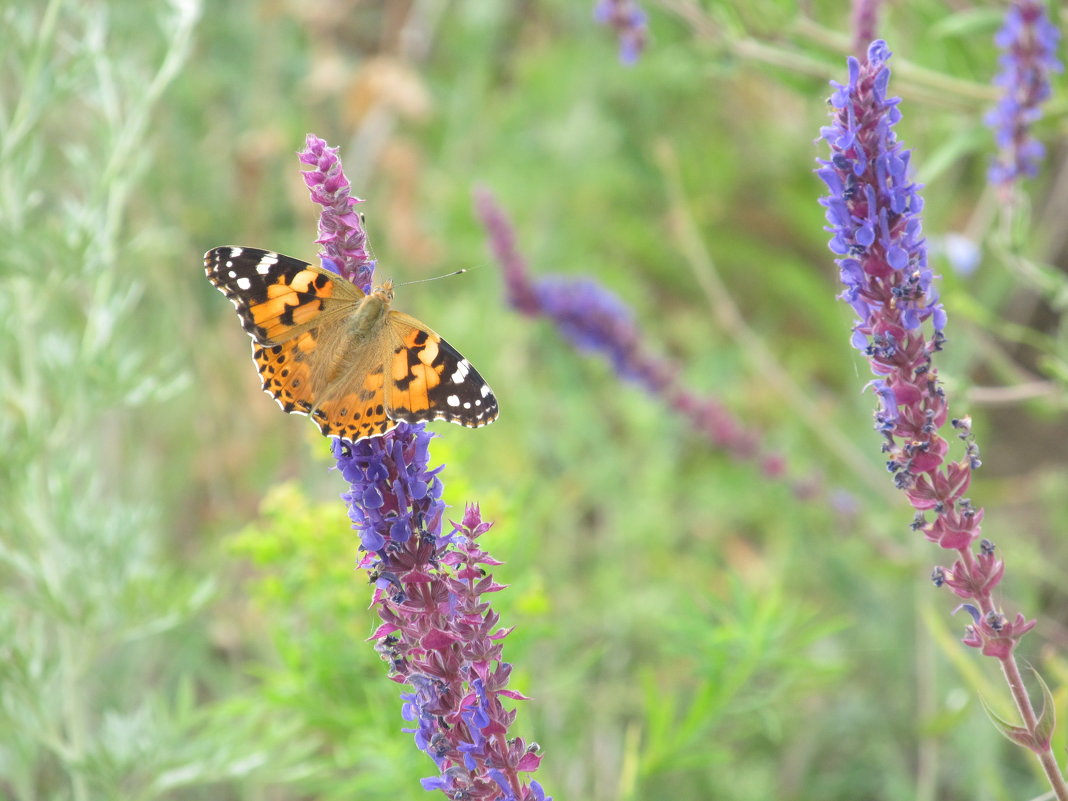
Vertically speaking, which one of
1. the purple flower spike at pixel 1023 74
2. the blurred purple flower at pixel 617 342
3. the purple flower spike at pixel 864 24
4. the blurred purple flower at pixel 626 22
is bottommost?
the purple flower spike at pixel 1023 74

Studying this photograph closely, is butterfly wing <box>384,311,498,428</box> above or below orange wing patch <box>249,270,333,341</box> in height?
below

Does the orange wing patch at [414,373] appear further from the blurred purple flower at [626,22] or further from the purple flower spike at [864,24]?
the blurred purple flower at [626,22]

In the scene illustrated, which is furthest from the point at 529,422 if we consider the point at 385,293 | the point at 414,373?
the point at 414,373

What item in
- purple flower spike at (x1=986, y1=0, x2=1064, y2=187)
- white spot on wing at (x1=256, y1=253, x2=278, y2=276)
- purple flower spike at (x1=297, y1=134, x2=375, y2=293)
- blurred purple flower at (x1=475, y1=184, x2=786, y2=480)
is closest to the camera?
purple flower spike at (x1=297, y1=134, x2=375, y2=293)

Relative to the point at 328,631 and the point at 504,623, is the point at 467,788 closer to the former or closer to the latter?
the point at 504,623

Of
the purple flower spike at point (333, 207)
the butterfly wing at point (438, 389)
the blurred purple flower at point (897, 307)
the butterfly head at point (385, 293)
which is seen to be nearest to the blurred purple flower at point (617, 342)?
the butterfly head at point (385, 293)

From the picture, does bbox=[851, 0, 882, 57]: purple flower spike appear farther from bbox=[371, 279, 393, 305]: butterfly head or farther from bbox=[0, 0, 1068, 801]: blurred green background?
bbox=[371, 279, 393, 305]: butterfly head

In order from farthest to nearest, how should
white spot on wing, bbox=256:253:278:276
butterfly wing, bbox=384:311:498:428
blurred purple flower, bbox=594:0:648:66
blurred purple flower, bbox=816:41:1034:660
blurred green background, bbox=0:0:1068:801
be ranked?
blurred purple flower, bbox=594:0:648:66, blurred green background, bbox=0:0:1068:801, white spot on wing, bbox=256:253:278:276, butterfly wing, bbox=384:311:498:428, blurred purple flower, bbox=816:41:1034:660

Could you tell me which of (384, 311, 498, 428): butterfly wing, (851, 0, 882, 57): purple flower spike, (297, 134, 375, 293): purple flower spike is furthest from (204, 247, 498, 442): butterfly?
(851, 0, 882, 57): purple flower spike
